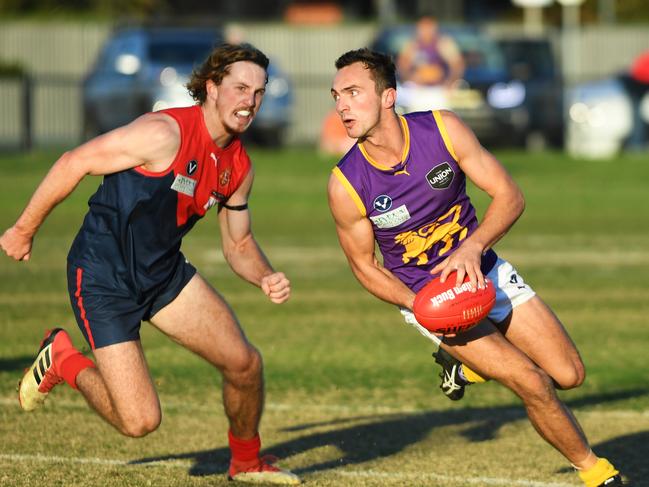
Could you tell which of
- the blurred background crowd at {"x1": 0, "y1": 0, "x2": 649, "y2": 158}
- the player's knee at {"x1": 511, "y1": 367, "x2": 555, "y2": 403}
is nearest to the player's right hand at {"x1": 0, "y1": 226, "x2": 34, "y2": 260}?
the player's knee at {"x1": 511, "y1": 367, "x2": 555, "y2": 403}

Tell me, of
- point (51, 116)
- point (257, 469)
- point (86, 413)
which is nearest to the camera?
point (257, 469)

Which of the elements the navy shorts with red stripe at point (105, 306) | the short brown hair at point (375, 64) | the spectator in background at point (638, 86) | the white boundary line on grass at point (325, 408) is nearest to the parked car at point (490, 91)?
the spectator in background at point (638, 86)

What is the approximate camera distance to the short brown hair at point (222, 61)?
718 centimetres

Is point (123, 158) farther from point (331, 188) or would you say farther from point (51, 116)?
point (51, 116)

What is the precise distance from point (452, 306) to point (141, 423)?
162 centimetres

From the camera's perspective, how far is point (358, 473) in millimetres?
7746

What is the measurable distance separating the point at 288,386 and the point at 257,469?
8.96ft

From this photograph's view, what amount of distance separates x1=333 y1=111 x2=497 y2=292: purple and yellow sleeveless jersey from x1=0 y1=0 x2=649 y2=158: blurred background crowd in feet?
51.7

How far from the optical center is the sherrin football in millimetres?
6797

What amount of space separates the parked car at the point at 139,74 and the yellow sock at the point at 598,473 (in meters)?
19.1

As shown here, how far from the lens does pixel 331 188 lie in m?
7.28

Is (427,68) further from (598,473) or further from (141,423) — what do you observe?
(141,423)

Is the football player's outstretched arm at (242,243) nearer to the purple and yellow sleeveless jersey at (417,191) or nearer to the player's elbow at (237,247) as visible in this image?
the player's elbow at (237,247)

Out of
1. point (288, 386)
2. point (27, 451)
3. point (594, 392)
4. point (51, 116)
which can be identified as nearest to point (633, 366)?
point (594, 392)
